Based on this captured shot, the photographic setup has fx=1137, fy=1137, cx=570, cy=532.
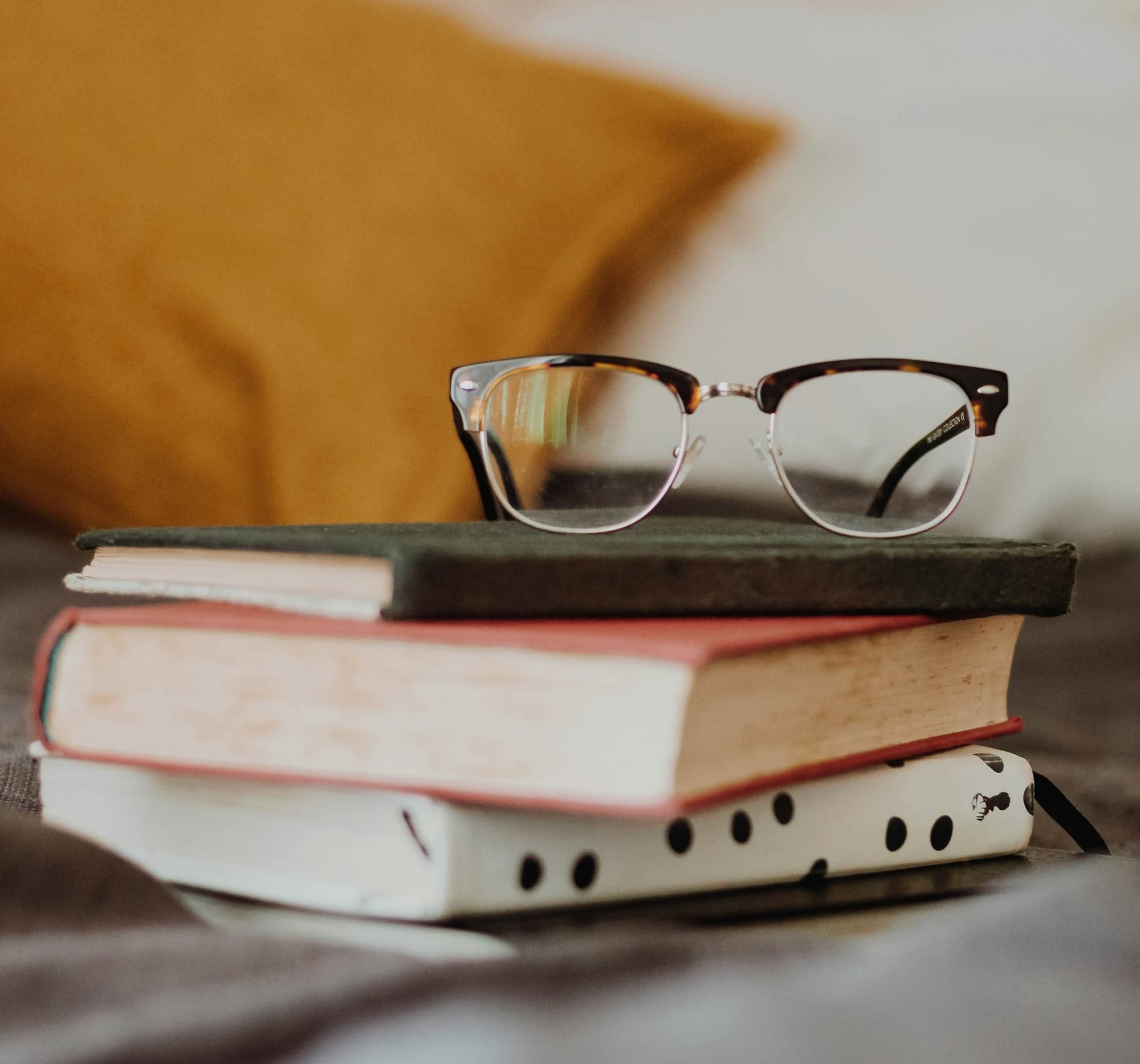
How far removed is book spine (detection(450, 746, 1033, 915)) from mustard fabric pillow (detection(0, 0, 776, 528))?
1.40 ft

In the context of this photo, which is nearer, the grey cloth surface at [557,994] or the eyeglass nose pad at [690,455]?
the grey cloth surface at [557,994]

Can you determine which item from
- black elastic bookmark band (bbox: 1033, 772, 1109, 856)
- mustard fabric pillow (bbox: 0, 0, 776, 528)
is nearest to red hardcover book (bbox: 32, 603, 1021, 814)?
black elastic bookmark band (bbox: 1033, 772, 1109, 856)

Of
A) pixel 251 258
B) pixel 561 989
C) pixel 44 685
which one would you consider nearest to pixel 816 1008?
pixel 561 989

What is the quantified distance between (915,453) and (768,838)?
291 millimetres

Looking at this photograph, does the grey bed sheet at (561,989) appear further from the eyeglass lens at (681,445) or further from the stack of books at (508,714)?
the eyeglass lens at (681,445)

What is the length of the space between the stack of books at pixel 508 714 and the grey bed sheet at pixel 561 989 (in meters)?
0.04

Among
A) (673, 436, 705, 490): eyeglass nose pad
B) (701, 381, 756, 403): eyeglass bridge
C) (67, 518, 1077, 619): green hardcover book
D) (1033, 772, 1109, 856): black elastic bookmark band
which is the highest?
(701, 381, 756, 403): eyeglass bridge

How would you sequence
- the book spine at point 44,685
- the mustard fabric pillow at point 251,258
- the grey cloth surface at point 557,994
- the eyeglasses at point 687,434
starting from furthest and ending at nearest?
the mustard fabric pillow at point 251,258
the eyeglasses at point 687,434
the book spine at point 44,685
the grey cloth surface at point 557,994

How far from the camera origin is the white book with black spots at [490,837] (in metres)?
0.32

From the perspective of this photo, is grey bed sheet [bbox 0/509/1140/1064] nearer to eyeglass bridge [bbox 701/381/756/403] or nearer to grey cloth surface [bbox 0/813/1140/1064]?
grey cloth surface [bbox 0/813/1140/1064]

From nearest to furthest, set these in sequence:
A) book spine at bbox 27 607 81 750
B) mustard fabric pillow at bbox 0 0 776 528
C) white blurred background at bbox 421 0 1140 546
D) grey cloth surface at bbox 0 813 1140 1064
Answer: grey cloth surface at bbox 0 813 1140 1064
book spine at bbox 27 607 81 750
mustard fabric pillow at bbox 0 0 776 528
white blurred background at bbox 421 0 1140 546

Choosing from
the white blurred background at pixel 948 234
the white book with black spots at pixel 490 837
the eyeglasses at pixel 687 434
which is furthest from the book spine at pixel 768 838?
the white blurred background at pixel 948 234

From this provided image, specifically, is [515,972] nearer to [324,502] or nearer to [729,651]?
[729,651]

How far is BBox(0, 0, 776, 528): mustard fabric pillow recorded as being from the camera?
714mm
